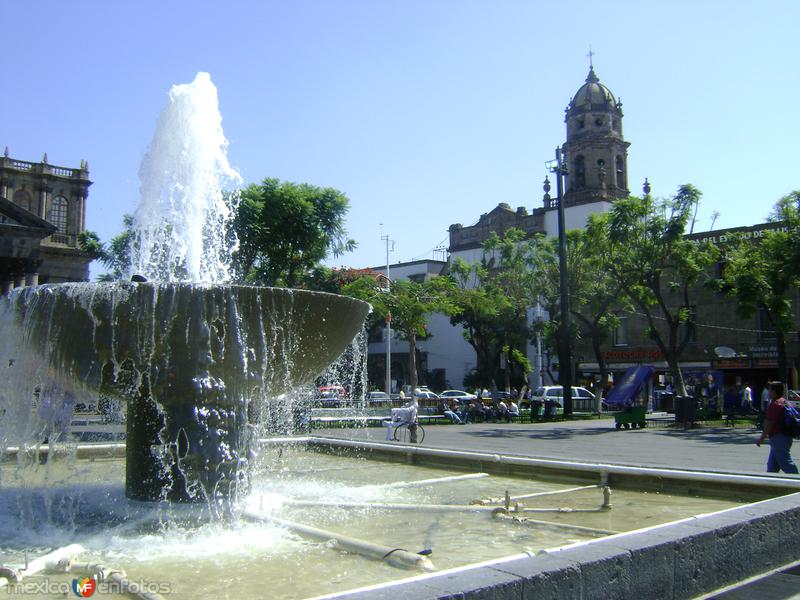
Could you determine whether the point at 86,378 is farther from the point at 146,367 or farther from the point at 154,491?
the point at 154,491

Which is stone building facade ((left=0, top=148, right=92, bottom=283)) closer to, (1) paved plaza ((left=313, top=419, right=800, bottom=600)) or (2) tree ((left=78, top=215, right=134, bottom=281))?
(2) tree ((left=78, top=215, right=134, bottom=281))

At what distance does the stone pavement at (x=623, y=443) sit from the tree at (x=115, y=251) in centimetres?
1621

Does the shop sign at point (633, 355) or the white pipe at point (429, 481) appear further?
the shop sign at point (633, 355)

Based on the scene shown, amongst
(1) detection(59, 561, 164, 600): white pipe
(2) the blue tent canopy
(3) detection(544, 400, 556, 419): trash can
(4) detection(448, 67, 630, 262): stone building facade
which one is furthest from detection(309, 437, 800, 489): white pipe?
(4) detection(448, 67, 630, 262): stone building facade

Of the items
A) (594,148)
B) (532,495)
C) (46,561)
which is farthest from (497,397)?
(594,148)

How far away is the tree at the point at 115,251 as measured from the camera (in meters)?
30.8

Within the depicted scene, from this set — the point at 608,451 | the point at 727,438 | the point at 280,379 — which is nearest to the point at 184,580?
the point at 280,379

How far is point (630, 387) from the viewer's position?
76.8 feet

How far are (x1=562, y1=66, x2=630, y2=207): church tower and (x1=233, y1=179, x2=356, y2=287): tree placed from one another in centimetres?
2980

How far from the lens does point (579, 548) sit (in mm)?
3537

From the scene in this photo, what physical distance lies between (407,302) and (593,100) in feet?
115

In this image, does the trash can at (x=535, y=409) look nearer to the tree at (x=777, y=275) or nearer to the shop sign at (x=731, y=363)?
the tree at (x=777, y=275)

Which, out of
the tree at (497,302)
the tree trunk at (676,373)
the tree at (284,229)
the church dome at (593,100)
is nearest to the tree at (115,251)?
the tree at (284,229)

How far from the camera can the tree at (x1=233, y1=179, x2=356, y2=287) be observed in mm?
26531
